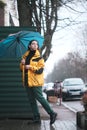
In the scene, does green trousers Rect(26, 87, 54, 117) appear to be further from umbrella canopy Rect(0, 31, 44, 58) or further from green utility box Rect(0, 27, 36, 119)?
green utility box Rect(0, 27, 36, 119)

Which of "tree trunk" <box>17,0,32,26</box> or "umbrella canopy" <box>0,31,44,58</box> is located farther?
"tree trunk" <box>17,0,32,26</box>

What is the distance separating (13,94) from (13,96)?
5 cm

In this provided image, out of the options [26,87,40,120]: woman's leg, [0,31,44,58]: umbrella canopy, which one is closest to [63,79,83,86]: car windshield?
A: [0,31,44,58]: umbrella canopy

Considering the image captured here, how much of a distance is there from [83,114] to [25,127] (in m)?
1.28

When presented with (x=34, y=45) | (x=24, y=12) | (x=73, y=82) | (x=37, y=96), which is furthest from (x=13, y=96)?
(x=73, y=82)

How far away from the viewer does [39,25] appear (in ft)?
62.3

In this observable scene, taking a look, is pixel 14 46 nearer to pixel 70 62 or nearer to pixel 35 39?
pixel 35 39

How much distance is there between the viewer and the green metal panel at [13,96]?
11.9 m

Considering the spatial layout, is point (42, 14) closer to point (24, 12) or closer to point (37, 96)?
point (24, 12)

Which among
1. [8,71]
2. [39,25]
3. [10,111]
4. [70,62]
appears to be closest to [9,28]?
[8,71]

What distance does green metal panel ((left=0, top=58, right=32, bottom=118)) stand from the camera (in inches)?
470

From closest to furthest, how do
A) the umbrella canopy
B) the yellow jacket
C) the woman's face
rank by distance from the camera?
1. the yellow jacket
2. the woman's face
3. the umbrella canopy

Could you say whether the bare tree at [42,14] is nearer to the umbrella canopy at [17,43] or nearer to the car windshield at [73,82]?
the umbrella canopy at [17,43]

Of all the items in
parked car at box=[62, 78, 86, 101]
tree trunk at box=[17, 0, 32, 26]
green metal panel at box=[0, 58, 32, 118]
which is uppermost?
tree trunk at box=[17, 0, 32, 26]
